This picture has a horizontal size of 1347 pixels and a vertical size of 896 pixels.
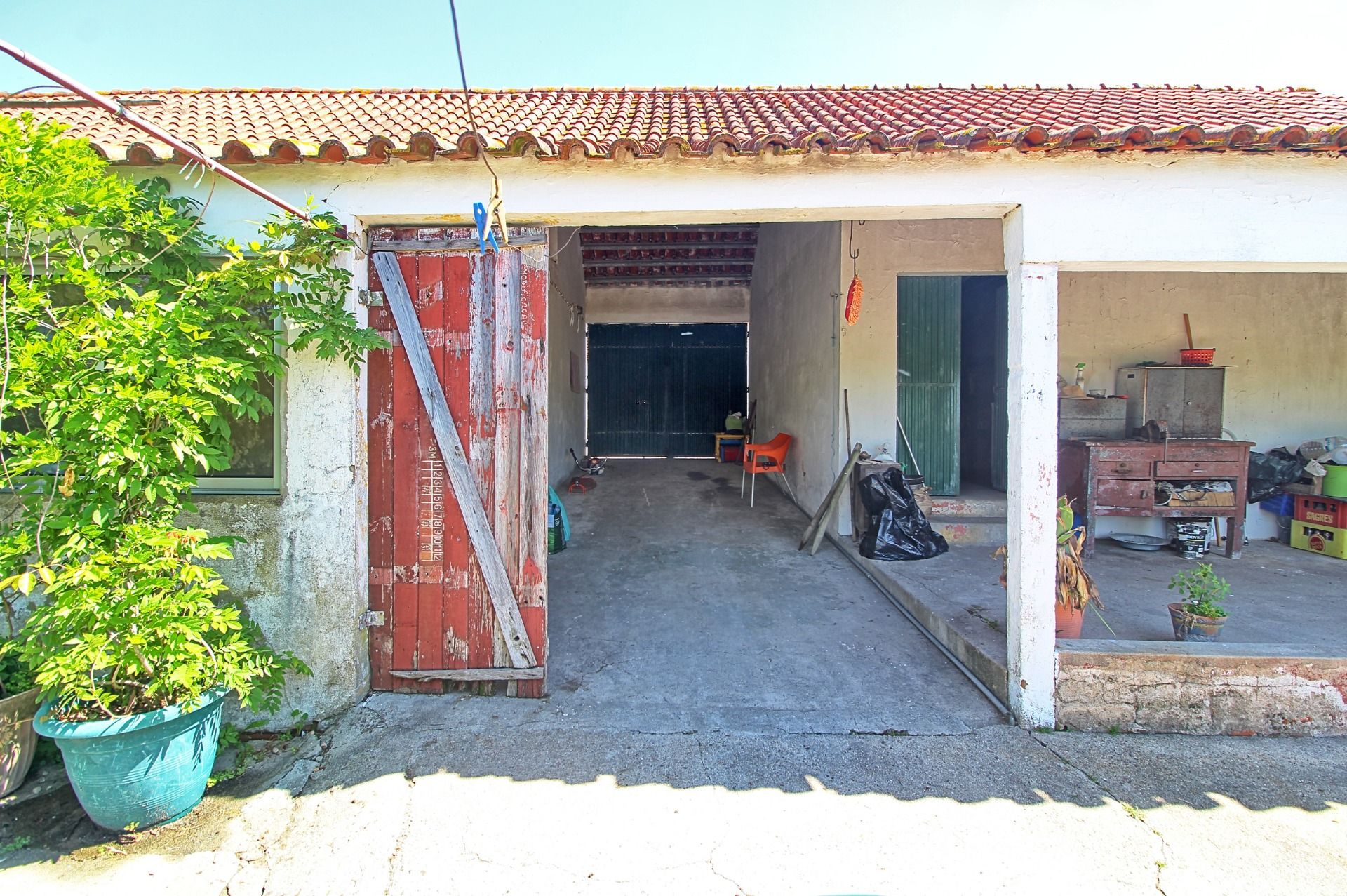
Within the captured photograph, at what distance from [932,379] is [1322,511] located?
12.1 feet

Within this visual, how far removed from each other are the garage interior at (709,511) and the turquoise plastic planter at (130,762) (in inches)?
66.6

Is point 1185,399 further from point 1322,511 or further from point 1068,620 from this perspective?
point 1068,620

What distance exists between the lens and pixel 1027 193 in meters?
3.11

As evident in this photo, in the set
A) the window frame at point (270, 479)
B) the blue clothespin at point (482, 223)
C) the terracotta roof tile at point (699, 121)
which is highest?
the terracotta roof tile at point (699, 121)

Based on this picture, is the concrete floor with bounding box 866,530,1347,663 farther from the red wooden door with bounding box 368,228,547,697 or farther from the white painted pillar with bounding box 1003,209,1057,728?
the red wooden door with bounding box 368,228,547,697

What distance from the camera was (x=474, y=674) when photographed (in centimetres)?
336

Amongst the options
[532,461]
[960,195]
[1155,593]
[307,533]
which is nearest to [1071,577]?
[1155,593]

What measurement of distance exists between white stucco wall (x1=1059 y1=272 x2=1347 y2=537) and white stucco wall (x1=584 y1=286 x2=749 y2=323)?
7741 mm

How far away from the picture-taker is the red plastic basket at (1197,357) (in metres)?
5.90

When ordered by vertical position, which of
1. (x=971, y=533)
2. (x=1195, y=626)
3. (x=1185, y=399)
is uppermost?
(x=1185, y=399)

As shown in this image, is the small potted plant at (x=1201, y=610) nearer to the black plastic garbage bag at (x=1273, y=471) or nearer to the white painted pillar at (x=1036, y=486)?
the white painted pillar at (x=1036, y=486)

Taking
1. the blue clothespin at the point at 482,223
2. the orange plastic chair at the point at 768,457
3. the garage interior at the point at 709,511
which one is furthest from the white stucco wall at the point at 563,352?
the blue clothespin at the point at 482,223

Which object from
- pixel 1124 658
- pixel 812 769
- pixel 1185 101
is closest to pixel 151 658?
pixel 812 769

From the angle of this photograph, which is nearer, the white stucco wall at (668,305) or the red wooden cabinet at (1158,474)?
the red wooden cabinet at (1158,474)
